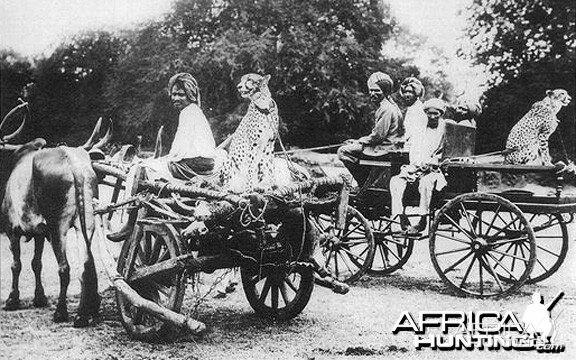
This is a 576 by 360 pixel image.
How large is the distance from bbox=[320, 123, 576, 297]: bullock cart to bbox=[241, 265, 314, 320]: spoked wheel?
641 millimetres

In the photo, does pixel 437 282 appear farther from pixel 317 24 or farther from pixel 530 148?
pixel 317 24

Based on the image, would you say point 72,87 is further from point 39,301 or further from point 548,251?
point 548,251

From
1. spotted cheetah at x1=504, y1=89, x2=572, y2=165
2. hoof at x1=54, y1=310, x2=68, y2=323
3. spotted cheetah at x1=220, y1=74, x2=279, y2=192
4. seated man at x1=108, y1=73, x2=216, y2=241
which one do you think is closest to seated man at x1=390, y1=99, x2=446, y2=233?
spotted cheetah at x1=504, y1=89, x2=572, y2=165

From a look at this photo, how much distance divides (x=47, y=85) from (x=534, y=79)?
3405 mm

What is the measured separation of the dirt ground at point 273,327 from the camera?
333 centimetres

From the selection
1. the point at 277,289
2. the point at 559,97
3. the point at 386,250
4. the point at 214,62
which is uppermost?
the point at 214,62

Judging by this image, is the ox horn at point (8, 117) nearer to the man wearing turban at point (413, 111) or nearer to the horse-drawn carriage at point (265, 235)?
the horse-drawn carriage at point (265, 235)

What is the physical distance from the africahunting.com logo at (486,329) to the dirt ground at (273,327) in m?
0.05

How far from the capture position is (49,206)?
12.2 feet

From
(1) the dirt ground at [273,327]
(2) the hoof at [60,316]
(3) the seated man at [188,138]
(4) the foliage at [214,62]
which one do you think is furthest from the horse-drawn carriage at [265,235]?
(4) the foliage at [214,62]

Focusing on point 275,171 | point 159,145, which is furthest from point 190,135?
point 275,171

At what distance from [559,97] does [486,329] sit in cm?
179

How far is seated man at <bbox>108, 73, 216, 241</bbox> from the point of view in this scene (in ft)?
12.0

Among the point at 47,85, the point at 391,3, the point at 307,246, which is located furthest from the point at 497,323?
the point at 47,85
